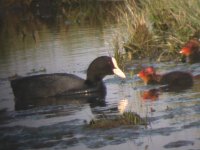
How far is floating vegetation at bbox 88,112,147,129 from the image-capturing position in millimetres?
10492

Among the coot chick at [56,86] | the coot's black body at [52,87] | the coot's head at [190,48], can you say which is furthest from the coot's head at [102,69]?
the coot's head at [190,48]

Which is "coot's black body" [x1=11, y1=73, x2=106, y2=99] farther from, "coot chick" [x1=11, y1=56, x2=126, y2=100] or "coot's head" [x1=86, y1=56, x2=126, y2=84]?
"coot's head" [x1=86, y1=56, x2=126, y2=84]

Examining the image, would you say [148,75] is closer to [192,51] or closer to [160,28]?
[192,51]

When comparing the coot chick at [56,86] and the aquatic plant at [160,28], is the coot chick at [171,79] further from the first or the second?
the aquatic plant at [160,28]

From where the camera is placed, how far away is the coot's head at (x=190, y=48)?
1672 cm

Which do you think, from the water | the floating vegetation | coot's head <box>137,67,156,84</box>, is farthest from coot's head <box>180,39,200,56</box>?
the floating vegetation

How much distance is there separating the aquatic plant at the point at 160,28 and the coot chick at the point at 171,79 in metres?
3.19

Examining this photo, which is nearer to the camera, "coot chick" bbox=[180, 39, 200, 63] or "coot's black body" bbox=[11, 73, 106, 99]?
"coot's black body" bbox=[11, 73, 106, 99]

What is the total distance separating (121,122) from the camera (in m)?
10.6

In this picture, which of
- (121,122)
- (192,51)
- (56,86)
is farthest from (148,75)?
(121,122)

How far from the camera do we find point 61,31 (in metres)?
30.4

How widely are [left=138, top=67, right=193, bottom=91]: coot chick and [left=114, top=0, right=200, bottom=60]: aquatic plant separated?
319 cm

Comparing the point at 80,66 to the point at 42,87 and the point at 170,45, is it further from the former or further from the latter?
the point at 42,87

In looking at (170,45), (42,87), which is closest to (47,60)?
(170,45)
